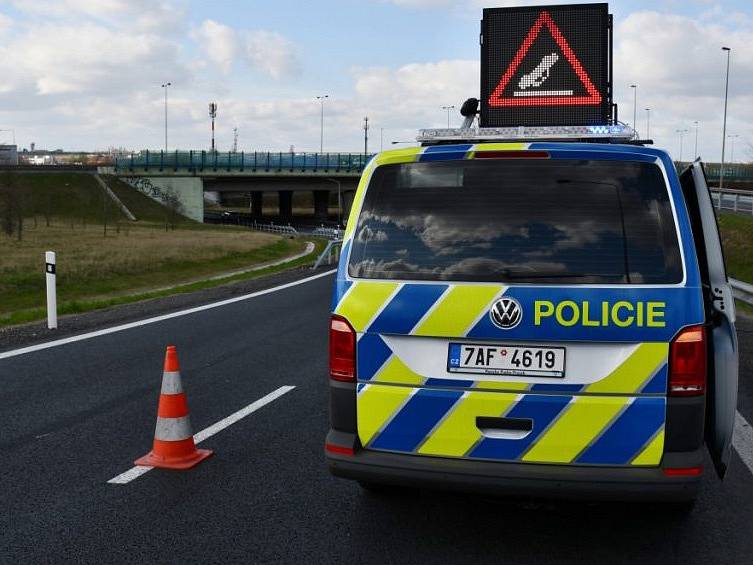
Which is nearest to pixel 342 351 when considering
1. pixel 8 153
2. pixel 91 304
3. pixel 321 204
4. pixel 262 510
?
pixel 262 510

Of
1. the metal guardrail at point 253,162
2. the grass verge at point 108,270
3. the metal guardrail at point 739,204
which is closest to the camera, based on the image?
the grass verge at point 108,270

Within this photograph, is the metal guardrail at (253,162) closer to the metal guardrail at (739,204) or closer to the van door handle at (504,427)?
the metal guardrail at (739,204)

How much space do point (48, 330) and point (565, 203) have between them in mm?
9217

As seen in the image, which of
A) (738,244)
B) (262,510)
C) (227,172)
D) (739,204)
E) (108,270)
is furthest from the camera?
(227,172)

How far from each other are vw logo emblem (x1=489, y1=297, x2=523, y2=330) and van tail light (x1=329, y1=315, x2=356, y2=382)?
703mm

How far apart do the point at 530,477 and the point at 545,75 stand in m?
7.10

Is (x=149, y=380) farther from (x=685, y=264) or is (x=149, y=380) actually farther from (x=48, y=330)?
(x=685, y=264)

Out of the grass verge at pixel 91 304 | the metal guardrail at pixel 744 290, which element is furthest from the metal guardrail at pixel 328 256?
the metal guardrail at pixel 744 290

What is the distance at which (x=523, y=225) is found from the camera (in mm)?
3879

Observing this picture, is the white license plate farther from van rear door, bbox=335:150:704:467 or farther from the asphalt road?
the asphalt road

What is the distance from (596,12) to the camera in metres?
9.98

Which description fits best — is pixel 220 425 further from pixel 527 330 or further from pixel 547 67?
pixel 547 67

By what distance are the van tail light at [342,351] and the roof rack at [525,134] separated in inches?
51.3

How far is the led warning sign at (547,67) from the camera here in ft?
32.5
